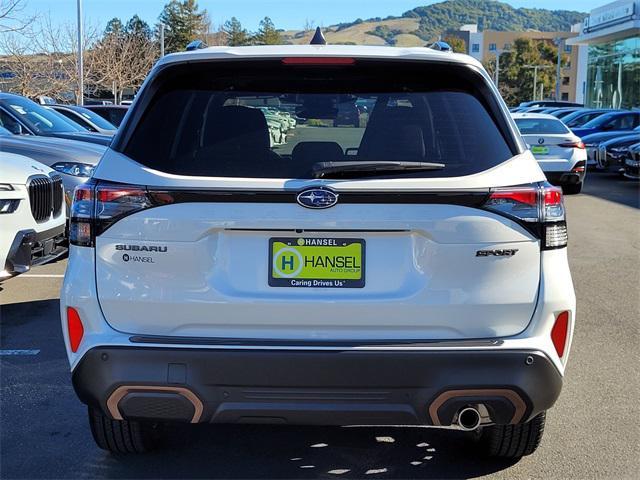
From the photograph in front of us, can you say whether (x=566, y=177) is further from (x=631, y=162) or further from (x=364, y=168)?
(x=364, y=168)

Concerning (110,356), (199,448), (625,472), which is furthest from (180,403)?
(625,472)

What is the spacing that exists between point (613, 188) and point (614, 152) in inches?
59.1

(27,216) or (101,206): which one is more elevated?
(101,206)

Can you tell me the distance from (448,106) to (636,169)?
14242 millimetres

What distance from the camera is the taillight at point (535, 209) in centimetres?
288

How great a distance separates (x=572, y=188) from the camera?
50.0 ft

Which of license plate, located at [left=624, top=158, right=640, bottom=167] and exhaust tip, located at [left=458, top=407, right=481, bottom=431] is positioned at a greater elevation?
license plate, located at [left=624, top=158, right=640, bottom=167]

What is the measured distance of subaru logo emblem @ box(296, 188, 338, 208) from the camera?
2801mm

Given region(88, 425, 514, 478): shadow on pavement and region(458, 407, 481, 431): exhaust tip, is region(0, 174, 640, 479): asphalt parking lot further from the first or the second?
region(458, 407, 481, 431): exhaust tip

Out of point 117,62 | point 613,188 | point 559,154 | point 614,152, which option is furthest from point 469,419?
point 117,62

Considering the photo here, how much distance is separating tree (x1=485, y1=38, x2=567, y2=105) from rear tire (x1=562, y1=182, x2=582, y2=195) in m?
69.2

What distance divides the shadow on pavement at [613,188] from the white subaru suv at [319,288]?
38.9 feet

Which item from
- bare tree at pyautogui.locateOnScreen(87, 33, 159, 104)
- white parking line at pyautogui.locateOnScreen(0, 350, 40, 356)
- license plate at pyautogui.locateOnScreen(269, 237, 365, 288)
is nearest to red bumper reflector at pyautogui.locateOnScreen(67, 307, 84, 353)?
license plate at pyautogui.locateOnScreen(269, 237, 365, 288)

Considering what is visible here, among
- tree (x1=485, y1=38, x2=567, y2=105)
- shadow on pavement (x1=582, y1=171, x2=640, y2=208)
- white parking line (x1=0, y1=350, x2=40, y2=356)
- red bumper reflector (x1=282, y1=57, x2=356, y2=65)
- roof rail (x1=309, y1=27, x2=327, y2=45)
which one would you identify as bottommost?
white parking line (x1=0, y1=350, x2=40, y2=356)
